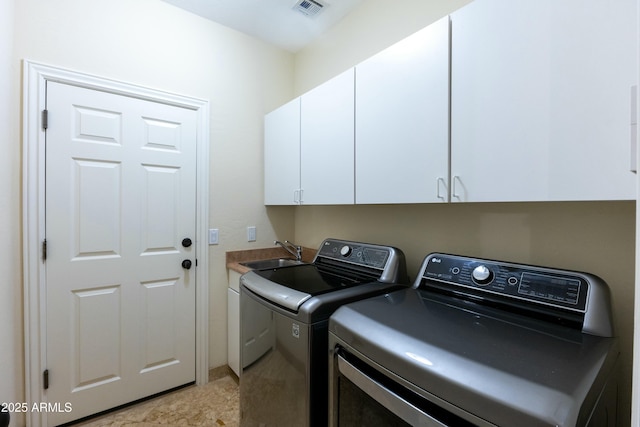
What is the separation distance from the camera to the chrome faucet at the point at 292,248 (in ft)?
8.06

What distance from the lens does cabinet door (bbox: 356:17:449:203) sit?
3.85ft

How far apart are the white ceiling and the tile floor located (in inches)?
106

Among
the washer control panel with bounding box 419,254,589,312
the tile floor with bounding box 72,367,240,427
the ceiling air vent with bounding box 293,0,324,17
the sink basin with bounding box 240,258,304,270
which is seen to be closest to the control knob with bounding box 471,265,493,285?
the washer control panel with bounding box 419,254,589,312

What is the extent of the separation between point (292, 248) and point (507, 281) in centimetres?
174

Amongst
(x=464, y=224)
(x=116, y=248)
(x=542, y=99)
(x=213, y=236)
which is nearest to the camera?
(x=542, y=99)

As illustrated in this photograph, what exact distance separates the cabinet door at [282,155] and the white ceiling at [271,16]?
0.64 m

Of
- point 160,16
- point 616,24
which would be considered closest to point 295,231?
point 160,16

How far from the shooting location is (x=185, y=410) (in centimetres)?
189

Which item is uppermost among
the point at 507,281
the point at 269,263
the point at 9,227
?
the point at 9,227

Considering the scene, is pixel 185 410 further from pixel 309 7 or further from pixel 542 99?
pixel 309 7

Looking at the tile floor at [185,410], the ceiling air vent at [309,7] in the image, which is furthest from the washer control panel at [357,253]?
the ceiling air vent at [309,7]

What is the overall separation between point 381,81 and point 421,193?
1.92ft

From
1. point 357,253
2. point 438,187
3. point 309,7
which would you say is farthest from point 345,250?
point 309,7

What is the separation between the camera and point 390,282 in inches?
57.0
